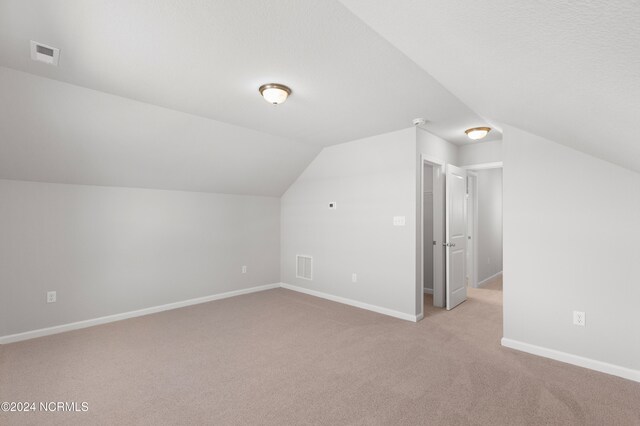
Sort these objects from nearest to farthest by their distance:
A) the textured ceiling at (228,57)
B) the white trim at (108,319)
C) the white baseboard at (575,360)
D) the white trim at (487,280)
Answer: the textured ceiling at (228,57)
the white baseboard at (575,360)
the white trim at (108,319)
the white trim at (487,280)

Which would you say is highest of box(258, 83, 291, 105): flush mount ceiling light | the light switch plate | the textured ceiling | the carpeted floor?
the textured ceiling

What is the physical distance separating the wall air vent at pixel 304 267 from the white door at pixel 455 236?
7.11 feet

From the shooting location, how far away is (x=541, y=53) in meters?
1.07

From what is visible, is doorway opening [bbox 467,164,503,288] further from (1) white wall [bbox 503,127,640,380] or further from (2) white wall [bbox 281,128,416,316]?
(1) white wall [bbox 503,127,640,380]

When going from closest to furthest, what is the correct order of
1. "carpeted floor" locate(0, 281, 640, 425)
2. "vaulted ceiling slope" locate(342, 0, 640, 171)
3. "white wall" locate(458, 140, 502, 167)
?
"vaulted ceiling slope" locate(342, 0, 640, 171), "carpeted floor" locate(0, 281, 640, 425), "white wall" locate(458, 140, 502, 167)

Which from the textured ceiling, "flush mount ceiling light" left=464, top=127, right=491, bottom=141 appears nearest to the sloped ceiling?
the textured ceiling

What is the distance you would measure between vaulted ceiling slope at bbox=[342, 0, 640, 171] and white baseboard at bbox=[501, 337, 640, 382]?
5.64 feet

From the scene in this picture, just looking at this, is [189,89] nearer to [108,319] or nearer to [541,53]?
[541,53]

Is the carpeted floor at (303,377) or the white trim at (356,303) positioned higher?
the white trim at (356,303)

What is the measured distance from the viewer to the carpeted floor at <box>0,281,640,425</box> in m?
2.04

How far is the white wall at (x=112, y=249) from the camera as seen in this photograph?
3312mm

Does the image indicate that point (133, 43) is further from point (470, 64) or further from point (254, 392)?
point (254, 392)

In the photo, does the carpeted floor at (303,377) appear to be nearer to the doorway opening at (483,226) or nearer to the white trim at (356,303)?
the white trim at (356,303)

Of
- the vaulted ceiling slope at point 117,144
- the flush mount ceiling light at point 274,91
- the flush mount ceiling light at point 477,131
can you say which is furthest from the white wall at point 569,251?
the vaulted ceiling slope at point 117,144
